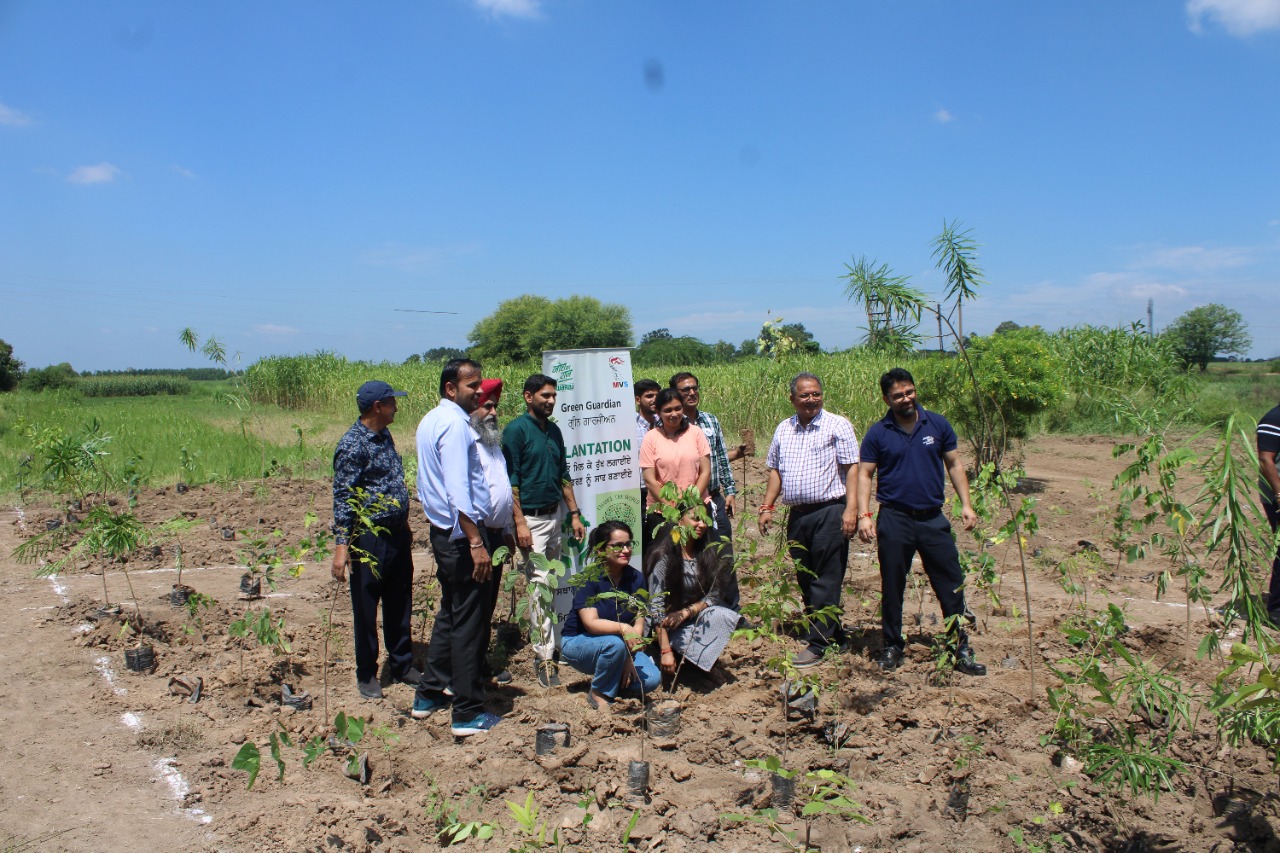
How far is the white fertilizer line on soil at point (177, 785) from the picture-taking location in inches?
134

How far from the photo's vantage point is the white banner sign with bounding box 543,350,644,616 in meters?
5.14

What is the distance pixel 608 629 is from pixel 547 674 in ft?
2.10

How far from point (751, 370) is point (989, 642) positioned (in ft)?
44.0

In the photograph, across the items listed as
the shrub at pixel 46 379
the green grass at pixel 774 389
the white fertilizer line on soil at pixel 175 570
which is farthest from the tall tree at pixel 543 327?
the white fertilizer line on soil at pixel 175 570

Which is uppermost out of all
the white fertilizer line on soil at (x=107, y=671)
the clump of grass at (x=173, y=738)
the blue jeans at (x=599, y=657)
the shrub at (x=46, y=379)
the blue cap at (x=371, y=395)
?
the shrub at (x=46, y=379)

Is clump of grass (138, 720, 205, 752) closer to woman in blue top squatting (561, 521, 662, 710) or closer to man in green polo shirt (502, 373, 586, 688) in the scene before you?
man in green polo shirt (502, 373, 586, 688)

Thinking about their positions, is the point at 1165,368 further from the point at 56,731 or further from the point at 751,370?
the point at 56,731

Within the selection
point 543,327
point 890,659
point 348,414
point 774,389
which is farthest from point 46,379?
point 890,659

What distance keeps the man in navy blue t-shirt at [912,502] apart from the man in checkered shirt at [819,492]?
5.7 inches

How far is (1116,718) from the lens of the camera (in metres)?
3.82

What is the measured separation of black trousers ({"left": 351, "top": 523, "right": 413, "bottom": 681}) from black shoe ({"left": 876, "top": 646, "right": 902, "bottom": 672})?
273cm

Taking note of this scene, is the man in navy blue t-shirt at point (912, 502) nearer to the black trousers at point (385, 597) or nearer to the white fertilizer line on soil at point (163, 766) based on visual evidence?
the black trousers at point (385, 597)

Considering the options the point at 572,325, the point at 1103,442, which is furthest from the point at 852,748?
the point at 572,325

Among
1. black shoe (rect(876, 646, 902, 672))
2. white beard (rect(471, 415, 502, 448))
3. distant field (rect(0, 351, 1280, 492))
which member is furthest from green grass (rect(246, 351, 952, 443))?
white beard (rect(471, 415, 502, 448))
